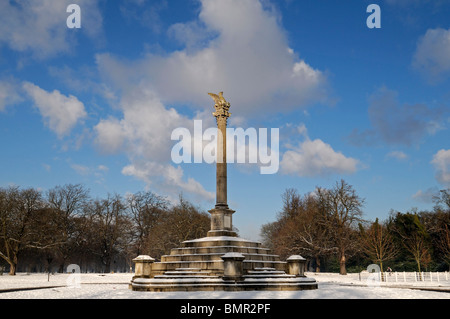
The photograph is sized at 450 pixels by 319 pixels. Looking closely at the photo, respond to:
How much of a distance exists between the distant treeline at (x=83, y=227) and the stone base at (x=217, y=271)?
95.6 feet

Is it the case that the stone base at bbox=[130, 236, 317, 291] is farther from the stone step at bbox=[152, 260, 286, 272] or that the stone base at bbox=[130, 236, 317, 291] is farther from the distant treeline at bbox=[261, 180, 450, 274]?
the distant treeline at bbox=[261, 180, 450, 274]

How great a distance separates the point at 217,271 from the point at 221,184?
7491mm

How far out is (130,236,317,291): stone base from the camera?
1938cm

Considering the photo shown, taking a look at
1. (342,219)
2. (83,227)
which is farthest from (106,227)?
(342,219)

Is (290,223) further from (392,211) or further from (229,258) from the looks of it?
(229,258)

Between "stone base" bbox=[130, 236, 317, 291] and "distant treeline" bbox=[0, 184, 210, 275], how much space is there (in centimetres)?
2915

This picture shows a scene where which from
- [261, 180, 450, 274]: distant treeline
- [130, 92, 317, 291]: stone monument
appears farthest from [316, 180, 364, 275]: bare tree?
[130, 92, 317, 291]: stone monument

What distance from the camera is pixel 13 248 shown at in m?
47.2

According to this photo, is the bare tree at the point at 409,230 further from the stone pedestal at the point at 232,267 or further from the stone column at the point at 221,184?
the stone pedestal at the point at 232,267

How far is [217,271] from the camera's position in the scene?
21.1 metres
